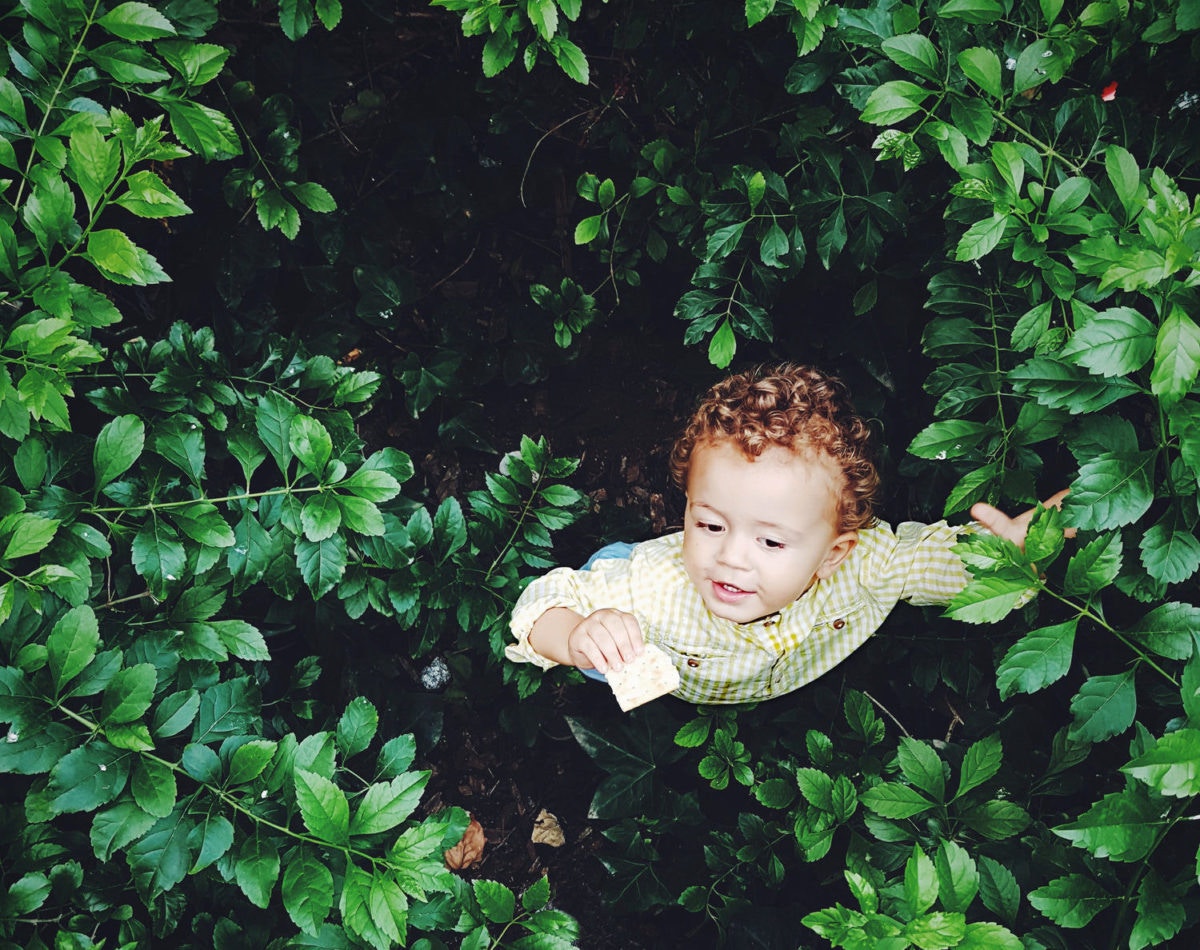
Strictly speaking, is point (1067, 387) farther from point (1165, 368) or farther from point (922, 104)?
point (922, 104)

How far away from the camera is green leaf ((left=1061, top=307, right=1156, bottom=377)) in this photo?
4.34ft

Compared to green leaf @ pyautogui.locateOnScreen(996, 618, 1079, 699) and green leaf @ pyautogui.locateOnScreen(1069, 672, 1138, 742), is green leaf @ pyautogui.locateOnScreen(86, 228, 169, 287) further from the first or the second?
green leaf @ pyautogui.locateOnScreen(1069, 672, 1138, 742)

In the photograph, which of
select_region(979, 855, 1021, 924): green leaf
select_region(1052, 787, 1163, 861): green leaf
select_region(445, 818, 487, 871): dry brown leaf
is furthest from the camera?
select_region(445, 818, 487, 871): dry brown leaf

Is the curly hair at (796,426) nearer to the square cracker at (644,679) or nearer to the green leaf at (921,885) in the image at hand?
the square cracker at (644,679)

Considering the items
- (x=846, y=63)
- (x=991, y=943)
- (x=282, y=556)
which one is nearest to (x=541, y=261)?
(x=846, y=63)

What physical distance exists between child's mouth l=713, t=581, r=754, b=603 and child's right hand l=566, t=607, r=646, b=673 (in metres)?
0.20

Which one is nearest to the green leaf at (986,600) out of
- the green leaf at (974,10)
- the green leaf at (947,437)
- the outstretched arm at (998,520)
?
the green leaf at (947,437)

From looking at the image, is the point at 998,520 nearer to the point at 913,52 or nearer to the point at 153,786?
the point at 913,52

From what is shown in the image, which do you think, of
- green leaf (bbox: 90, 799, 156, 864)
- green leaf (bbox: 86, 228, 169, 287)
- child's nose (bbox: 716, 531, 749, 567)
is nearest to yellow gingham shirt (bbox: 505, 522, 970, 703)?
child's nose (bbox: 716, 531, 749, 567)

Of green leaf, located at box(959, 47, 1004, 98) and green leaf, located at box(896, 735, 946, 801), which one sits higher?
green leaf, located at box(959, 47, 1004, 98)

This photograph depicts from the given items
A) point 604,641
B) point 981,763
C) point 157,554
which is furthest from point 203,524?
point 981,763

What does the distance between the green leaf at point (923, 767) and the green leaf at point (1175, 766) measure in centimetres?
64

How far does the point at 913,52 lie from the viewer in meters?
1.59

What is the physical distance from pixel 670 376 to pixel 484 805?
1473 mm
